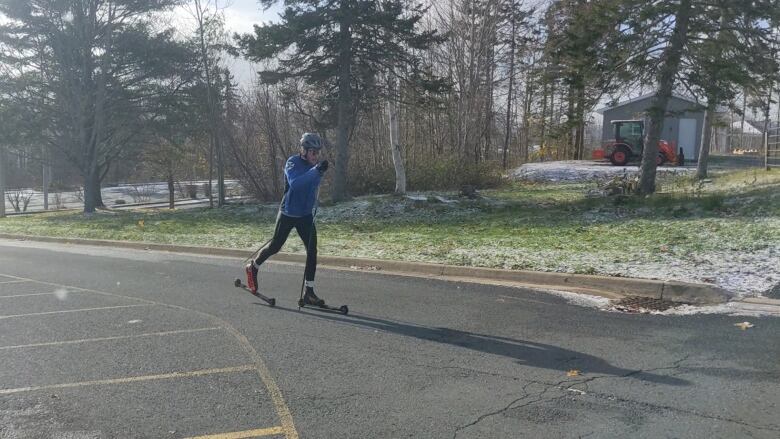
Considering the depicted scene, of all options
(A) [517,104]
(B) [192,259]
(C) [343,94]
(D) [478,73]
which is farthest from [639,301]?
(A) [517,104]

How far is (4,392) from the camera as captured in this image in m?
4.93

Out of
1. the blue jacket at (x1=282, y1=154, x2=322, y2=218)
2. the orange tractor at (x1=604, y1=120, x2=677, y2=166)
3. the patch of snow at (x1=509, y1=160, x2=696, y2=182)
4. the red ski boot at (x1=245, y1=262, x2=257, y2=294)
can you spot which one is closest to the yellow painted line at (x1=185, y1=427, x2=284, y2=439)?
the blue jacket at (x1=282, y1=154, x2=322, y2=218)

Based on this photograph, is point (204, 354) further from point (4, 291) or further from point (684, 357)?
point (4, 291)

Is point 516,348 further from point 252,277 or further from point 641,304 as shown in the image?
point 252,277

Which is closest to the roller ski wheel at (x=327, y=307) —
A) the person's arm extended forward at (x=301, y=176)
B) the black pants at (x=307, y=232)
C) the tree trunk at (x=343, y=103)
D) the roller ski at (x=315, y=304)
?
the roller ski at (x=315, y=304)

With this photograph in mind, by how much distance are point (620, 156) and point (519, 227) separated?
21.8 metres

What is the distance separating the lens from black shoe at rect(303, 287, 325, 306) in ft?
24.8

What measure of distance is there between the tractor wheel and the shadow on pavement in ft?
96.3

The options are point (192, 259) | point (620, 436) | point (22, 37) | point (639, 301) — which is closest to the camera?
point (620, 436)

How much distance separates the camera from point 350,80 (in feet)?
68.6

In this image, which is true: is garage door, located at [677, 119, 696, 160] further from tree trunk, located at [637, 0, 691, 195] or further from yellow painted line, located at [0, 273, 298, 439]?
yellow painted line, located at [0, 273, 298, 439]

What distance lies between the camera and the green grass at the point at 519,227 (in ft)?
33.0

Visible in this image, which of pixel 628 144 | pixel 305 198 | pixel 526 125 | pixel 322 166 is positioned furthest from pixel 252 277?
pixel 526 125

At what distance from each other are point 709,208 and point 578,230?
116 inches
